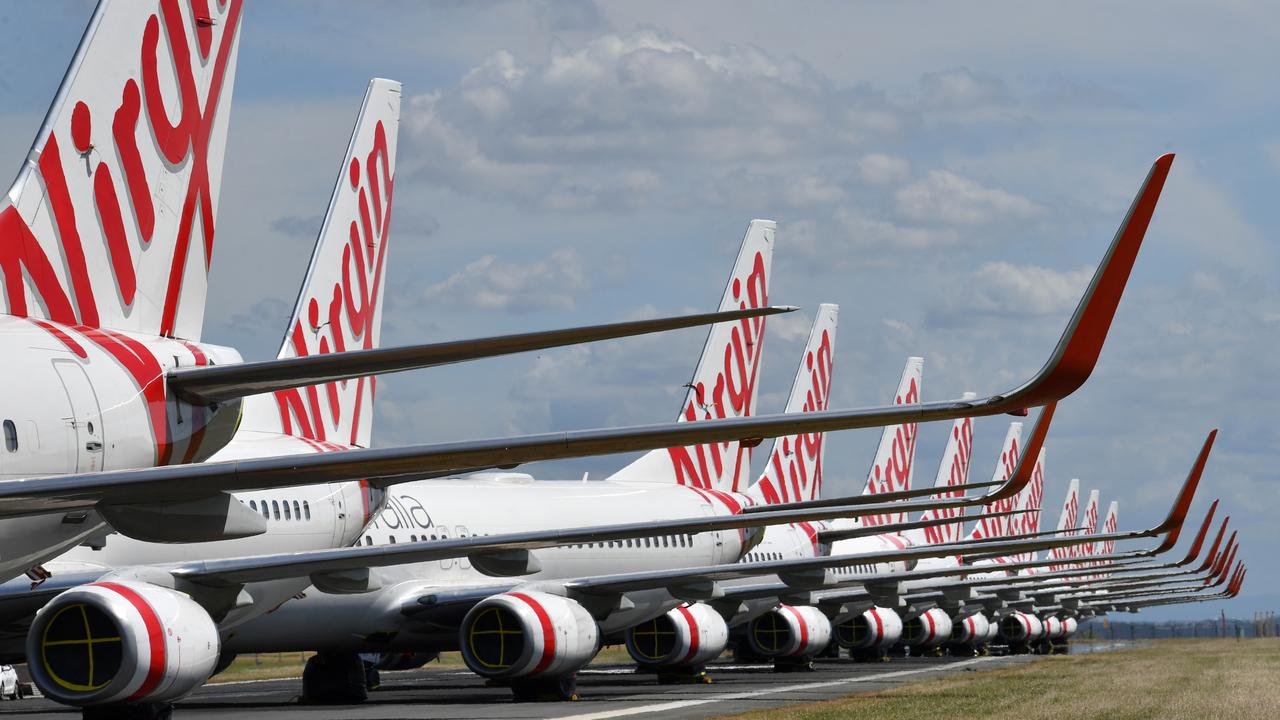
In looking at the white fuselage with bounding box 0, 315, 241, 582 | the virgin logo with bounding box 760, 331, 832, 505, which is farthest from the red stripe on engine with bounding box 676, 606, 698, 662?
the white fuselage with bounding box 0, 315, 241, 582

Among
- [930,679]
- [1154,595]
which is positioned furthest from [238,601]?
[1154,595]

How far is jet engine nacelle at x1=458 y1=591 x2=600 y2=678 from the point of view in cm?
1963

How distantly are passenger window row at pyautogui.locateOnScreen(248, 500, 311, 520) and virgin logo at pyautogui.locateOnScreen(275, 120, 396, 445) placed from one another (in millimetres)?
1501

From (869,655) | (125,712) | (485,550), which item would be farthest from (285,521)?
(869,655)

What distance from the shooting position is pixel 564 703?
21438 mm

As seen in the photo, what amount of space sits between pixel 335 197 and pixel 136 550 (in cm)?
588

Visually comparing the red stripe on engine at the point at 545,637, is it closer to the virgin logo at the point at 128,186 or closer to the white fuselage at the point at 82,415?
the virgin logo at the point at 128,186

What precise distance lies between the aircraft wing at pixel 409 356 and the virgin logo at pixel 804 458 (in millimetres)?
25590

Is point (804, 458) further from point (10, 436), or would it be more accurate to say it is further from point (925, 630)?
point (10, 436)

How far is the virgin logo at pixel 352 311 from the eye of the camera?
19.2m

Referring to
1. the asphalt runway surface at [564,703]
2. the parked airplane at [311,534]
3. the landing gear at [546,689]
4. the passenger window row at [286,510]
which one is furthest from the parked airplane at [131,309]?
the landing gear at [546,689]

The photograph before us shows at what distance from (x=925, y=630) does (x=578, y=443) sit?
3866 centimetres

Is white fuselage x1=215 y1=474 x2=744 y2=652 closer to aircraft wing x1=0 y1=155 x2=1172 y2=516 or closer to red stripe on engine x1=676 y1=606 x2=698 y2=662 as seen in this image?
red stripe on engine x1=676 y1=606 x2=698 y2=662

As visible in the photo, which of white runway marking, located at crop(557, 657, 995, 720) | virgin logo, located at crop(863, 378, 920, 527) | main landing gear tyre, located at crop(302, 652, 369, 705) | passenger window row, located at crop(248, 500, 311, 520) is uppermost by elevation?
virgin logo, located at crop(863, 378, 920, 527)
